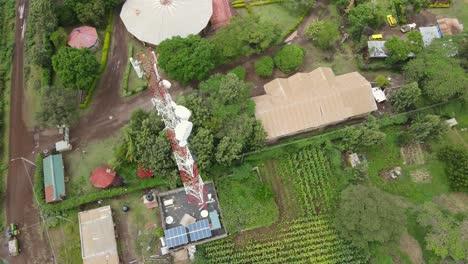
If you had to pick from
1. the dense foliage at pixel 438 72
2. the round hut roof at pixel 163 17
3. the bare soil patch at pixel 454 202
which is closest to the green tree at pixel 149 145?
the round hut roof at pixel 163 17

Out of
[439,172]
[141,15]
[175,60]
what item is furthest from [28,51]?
[439,172]

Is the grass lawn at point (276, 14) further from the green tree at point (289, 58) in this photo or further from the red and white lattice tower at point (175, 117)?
the red and white lattice tower at point (175, 117)

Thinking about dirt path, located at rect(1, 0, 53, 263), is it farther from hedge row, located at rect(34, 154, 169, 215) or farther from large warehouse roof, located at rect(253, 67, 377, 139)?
large warehouse roof, located at rect(253, 67, 377, 139)

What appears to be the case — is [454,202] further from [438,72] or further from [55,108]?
[55,108]

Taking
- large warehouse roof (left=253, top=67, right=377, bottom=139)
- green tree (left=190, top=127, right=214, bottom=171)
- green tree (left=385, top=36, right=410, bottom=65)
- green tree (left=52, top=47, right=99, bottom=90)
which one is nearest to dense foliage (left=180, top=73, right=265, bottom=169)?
green tree (left=190, top=127, right=214, bottom=171)

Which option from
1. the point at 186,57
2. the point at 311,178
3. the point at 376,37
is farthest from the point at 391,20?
the point at 186,57
